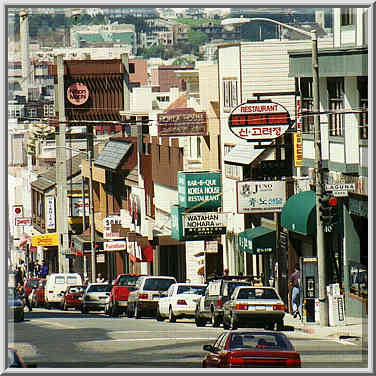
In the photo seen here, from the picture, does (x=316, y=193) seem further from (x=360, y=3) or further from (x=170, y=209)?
(x=360, y=3)

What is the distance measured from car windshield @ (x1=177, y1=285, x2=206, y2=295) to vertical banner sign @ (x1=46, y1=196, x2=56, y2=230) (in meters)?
4.18

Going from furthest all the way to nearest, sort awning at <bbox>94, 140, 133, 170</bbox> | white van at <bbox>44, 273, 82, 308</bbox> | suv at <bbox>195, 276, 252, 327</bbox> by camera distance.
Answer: white van at <bbox>44, 273, 82, 308</bbox> < awning at <bbox>94, 140, 133, 170</bbox> < suv at <bbox>195, 276, 252, 327</bbox>

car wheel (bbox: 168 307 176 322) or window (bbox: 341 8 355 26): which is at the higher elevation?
window (bbox: 341 8 355 26)

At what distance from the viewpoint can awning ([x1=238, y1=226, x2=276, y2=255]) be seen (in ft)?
121

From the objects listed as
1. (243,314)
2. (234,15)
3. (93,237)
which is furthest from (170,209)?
(234,15)

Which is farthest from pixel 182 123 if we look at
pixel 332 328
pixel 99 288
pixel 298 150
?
pixel 99 288

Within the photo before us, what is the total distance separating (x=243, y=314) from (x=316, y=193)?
445 centimetres

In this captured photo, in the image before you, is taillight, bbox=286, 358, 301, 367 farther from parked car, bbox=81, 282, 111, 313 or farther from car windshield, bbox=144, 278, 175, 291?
parked car, bbox=81, 282, 111, 313

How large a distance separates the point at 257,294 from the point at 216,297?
218cm

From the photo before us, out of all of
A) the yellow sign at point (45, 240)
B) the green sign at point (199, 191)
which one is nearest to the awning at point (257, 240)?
the green sign at point (199, 191)

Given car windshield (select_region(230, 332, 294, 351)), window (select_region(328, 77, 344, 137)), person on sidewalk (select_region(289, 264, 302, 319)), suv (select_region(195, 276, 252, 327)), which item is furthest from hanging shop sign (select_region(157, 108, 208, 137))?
car windshield (select_region(230, 332, 294, 351))

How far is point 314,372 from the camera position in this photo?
25.0m

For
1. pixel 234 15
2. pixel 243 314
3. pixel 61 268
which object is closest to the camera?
pixel 234 15

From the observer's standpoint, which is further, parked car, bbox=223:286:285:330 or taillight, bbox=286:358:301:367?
parked car, bbox=223:286:285:330
